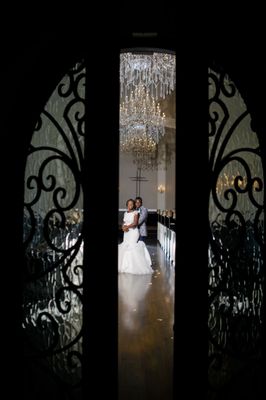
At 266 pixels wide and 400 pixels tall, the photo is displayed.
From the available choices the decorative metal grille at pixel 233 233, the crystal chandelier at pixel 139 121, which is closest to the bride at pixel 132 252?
the crystal chandelier at pixel 139 121

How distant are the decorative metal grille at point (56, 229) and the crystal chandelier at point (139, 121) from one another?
302 inches

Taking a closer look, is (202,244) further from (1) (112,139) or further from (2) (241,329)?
(1) (112,139)

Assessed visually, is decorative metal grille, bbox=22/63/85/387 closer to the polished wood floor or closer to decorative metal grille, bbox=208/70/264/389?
decorative metal grille, bbox=208/70/264/389

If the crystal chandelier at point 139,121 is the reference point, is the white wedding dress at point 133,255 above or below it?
below

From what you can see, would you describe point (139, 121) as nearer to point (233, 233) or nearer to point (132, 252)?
point (132, 252)

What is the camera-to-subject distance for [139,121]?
10.7 m

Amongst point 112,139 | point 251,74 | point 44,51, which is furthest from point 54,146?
point 251,74

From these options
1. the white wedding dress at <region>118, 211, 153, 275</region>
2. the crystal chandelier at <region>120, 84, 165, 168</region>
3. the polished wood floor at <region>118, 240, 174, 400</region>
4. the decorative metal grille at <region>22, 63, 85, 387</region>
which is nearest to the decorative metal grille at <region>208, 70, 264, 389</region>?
the decorative metal grille at <region>22, 63, 85, 387</region>

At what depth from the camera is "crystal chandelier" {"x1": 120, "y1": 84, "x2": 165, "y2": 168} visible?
399 inches

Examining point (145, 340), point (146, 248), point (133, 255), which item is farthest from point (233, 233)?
point (146, 248)

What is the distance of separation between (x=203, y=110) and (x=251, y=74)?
1.01ft

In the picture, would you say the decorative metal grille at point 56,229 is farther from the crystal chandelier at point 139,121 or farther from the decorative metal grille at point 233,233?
the crystal chandelier at point 139,121

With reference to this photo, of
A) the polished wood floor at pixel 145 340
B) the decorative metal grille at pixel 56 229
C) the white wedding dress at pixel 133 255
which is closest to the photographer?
the decorative metal grille at pixel 56 229

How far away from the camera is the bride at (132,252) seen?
7277 millimetres
